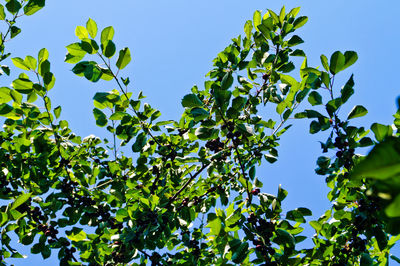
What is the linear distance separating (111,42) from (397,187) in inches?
93.9

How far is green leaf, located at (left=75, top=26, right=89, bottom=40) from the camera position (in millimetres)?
2468

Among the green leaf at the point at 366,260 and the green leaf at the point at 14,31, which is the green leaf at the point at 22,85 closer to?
the green leaf at the point at 14,31

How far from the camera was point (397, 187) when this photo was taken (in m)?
0.53

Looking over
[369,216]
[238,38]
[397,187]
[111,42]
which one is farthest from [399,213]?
[238,38]

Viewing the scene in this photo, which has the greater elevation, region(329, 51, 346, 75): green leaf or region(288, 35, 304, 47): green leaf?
region(288, 35, 304, 47): green leaf

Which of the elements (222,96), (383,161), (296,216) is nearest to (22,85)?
(222,96)

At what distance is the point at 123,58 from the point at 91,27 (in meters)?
0.37

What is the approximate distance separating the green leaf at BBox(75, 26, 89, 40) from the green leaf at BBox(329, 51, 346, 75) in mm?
2043

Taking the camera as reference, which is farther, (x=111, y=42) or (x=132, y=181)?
(x=132, y=181)

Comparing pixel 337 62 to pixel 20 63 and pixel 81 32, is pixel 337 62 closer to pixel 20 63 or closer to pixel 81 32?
pixel 81 32

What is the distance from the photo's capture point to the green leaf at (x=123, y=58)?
2.51 m

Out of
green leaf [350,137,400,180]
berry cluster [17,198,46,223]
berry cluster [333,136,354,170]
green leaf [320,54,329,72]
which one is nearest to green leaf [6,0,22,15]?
berry cluster [17,198,46,223]

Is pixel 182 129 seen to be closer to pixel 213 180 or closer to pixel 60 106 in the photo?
pixel 213 180

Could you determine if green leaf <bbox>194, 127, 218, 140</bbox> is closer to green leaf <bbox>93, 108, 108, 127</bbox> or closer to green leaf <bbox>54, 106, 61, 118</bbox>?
green leaf <bbox>93, 108, 108, 127</bbox>
